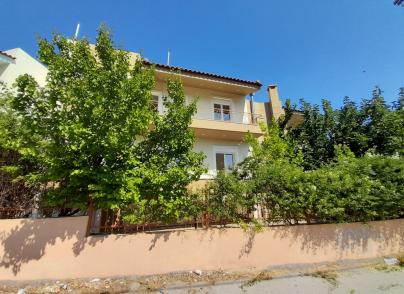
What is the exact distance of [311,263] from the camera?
7066 millimetres

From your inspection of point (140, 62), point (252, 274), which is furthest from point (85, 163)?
point (252, 274)

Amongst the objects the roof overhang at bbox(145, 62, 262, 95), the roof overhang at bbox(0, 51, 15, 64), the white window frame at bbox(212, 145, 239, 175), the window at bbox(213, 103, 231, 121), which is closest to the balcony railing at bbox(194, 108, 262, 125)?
the window at bbox(213, 103, 231, 121)

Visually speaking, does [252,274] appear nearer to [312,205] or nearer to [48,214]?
[312,205]

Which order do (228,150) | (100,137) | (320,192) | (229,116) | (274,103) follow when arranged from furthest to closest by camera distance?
1. (274,103)
2. (229,116)
3. (228,150)
4. (320,192)
5. (100,137)

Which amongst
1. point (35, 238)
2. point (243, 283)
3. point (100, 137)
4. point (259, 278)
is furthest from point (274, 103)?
point (35, 238)

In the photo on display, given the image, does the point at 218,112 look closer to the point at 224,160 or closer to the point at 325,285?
the point at 224,160

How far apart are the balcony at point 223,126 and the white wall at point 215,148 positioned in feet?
0.95

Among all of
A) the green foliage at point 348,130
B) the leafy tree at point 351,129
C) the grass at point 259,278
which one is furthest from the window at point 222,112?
the grass at point 259,278

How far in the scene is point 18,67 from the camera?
1301 centimetres

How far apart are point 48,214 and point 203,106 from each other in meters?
9.67

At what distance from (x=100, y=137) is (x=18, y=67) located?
444 inches

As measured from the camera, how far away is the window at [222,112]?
14.4 meters

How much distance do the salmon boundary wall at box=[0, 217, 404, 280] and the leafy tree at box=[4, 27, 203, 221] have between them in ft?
2.43

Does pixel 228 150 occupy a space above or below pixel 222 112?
below
